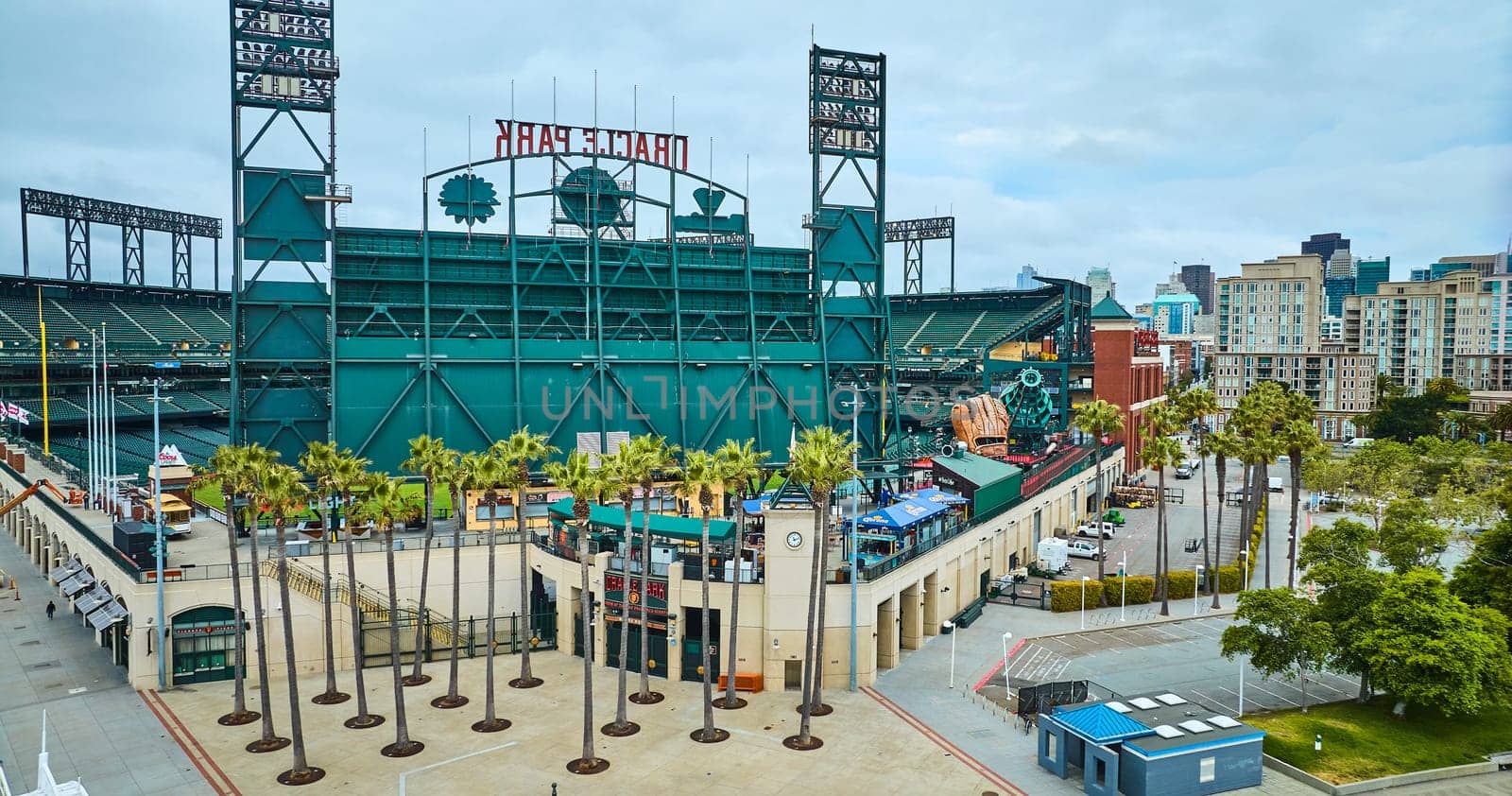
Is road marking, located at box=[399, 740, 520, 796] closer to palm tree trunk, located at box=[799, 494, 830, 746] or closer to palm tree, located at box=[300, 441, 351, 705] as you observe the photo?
palm tree, located at box=[300, 441, 351, 705]

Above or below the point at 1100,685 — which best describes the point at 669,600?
above

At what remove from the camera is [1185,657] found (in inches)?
1960

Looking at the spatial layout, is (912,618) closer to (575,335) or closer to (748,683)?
(748,683)

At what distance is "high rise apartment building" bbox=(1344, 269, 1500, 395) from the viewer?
576 ft

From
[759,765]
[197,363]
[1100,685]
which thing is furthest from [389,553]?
[197,363]

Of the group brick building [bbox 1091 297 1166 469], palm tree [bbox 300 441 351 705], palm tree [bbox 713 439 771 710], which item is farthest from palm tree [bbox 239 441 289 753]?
brick building [bbox 1091 297 1166 469]

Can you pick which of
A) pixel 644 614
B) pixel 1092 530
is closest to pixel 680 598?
pixel 644 614

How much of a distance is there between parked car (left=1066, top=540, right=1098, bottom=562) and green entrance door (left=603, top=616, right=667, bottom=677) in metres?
36.8

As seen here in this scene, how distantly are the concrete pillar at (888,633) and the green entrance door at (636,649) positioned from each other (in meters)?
10.2

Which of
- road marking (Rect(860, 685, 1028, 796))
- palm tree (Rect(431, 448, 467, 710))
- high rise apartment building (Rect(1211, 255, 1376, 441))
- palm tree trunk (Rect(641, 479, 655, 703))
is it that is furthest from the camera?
high rise apartment building (Rect(1211, 255, 1376, 441))

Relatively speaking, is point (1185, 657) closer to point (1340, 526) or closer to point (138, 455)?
→ point (1340, 526)

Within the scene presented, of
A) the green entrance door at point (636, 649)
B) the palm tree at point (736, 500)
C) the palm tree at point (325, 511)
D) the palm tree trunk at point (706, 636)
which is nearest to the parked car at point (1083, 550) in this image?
the palm tree trunk at point (706, 636)

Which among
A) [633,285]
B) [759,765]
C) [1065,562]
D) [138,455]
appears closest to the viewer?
[759,765]

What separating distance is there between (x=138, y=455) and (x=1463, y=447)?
12986 cm
